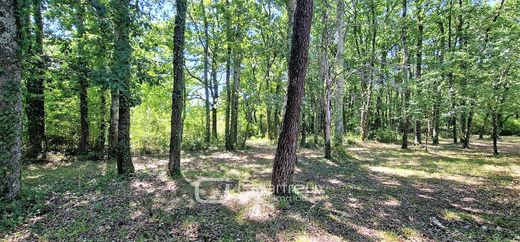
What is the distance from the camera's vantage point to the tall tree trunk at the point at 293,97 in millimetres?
4988

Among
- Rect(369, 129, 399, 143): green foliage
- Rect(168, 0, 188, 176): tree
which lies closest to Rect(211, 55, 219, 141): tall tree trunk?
Rect(168, 0, 188, 176): tree

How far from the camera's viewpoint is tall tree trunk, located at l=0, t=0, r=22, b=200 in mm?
4547

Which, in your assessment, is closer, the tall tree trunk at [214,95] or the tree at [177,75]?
the tree at [177,75]

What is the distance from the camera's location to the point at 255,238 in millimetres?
3789

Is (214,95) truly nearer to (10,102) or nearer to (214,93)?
(214,93)

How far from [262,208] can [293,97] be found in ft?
7.46

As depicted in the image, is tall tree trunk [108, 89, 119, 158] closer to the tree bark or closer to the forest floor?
the forest floor

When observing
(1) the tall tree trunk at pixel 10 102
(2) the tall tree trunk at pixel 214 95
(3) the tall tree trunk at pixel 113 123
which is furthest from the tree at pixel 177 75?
(2) the tall tree trunk at pixel 214 95

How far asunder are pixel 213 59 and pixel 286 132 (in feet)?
36.7

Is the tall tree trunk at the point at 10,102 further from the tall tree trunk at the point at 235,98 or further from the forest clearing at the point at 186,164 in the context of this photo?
the tall tree trunk at the point at 235,98

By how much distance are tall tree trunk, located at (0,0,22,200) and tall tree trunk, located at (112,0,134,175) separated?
5.62 feet

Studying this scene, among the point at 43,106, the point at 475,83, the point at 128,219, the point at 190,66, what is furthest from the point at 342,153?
the point at 43,106

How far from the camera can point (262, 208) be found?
4.68 meters

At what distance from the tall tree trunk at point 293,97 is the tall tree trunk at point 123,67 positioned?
10.6 ft
